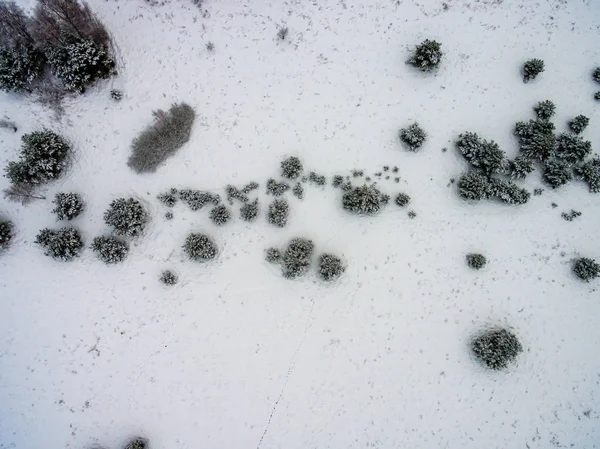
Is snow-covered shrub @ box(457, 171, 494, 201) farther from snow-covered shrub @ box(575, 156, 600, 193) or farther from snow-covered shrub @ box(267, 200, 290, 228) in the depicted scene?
snow-covered shrub @ box(267, 200, 290, 228)

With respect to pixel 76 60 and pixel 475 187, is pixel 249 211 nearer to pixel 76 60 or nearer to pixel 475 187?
pixel 76 60

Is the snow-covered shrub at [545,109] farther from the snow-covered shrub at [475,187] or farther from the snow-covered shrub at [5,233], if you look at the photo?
the snow-covered shrub at [5,233]

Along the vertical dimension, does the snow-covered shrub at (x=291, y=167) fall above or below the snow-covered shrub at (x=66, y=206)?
above

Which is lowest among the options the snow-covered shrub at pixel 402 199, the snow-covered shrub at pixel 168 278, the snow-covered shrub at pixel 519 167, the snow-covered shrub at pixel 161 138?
the snow-covered shrub at pixel 168 278

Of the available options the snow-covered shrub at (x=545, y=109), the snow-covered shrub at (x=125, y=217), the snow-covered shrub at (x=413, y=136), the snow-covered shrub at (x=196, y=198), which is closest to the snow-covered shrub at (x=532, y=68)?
the snow-covered shrub at (x=545, y=109)

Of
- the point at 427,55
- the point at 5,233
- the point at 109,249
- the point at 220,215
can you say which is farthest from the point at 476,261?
the point at 5,233

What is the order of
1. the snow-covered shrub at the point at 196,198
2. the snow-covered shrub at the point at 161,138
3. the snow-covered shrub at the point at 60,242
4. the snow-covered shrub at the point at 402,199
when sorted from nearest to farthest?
1. the snow-covered shrub at the point at 60,242
2. the snow-covered shrub at the point at 196,198
3. the snow-covered shrub at the point at 402,199
4. the snow-covered shrub at the point at 161,138
